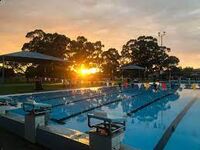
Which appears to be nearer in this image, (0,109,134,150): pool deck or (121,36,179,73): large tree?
(0,109,134,150): pool deck

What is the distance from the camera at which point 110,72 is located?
43.1 metres

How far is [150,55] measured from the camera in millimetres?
44219

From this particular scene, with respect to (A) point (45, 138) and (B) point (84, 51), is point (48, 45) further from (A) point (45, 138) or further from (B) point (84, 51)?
(A) point (45, 138)

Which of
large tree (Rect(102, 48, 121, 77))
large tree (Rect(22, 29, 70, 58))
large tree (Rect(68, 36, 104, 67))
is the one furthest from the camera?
large tree (Rect(102, 48, 121, 77))

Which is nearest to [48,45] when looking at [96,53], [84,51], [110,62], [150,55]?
[84,51]

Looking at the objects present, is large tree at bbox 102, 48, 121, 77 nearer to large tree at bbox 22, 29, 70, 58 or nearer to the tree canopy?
the tree canopy

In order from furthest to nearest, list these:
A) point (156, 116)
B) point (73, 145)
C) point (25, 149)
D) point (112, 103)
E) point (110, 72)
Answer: point (110, 72) < point (112, 103) < point (156, 116) < point (25, 149) < point (73, 145)

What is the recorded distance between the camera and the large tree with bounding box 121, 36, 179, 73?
44.4 metres

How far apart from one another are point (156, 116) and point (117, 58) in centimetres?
3538

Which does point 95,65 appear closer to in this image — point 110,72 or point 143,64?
point 110,72

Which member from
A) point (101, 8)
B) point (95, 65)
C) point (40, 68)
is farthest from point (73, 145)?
point (95, 65)

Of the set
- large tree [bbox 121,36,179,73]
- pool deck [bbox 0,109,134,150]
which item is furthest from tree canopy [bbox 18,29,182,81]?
pool deck [bbox 0,109,134,150]

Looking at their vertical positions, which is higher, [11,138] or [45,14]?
[45,14]

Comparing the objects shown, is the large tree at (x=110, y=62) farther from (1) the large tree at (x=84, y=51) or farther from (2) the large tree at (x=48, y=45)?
(2) the large tree at (x=48, y=45)
